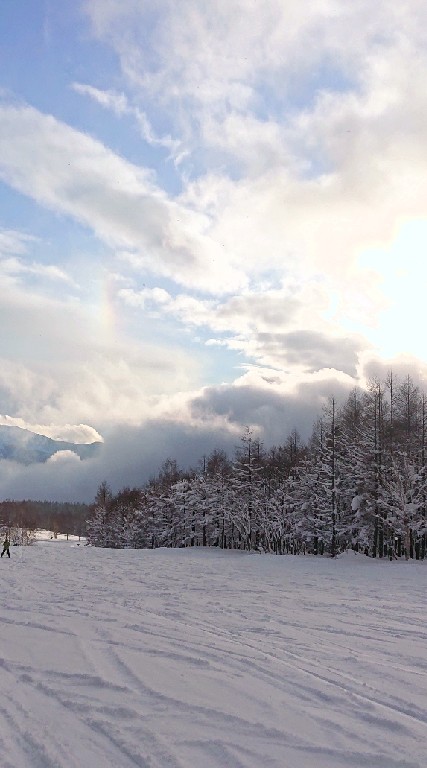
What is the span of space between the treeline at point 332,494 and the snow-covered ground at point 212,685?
2502 cm

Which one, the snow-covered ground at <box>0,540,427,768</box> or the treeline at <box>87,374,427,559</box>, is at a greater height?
the treeline at <box>87,374,427,559</box>

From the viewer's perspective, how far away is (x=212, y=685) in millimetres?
6973

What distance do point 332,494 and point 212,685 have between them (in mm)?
36022

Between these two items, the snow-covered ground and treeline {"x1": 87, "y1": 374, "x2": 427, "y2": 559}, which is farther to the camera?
treeline {"x1": 87, "y1": 374, "x2": 427, "y2": 559}

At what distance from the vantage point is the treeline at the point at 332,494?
127 feet

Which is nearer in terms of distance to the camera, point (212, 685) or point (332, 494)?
point (212, 685)

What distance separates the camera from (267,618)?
11992mm

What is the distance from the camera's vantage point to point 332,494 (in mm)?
41688

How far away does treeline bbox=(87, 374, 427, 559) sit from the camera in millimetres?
38562

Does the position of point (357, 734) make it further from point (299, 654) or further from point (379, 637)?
point (379, 637)

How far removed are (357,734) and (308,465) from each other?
149ft

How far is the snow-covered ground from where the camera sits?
16.5 ft

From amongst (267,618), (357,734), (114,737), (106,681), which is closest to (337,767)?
(357,734)

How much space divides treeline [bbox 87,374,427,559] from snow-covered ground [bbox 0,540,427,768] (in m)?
25.0
